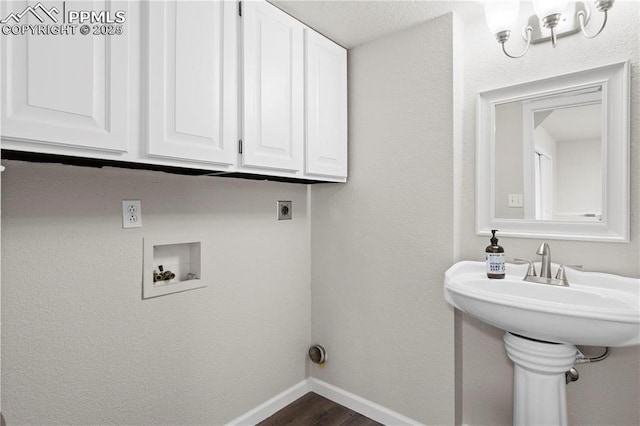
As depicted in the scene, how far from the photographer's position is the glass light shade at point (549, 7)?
1.41m

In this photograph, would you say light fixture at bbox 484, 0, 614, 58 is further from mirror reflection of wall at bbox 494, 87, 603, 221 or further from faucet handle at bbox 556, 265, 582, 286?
faucet handle at bbox 556, 265, 582, 286

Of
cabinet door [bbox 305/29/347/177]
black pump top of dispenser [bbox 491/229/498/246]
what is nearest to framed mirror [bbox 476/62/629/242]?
black pump top of dispenser [bbox 491/229/498/246]

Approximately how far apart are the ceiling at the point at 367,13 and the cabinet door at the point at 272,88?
0.09m

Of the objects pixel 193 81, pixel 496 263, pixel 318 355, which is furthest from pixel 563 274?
pixel 193 81

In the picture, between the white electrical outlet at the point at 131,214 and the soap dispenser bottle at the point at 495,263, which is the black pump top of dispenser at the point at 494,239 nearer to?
the soap dispenser bottle at the point at 495,263

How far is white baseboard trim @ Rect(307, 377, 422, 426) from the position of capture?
1.98 meters

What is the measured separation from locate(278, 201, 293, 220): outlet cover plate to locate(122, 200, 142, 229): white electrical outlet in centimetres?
84

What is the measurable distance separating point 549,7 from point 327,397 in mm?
2404

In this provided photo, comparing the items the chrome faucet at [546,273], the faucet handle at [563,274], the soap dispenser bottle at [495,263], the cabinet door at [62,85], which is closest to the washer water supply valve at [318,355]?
the soap dispenser bottle at [495,263]

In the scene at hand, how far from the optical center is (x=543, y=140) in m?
1.65

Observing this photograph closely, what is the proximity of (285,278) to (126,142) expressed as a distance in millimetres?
1295

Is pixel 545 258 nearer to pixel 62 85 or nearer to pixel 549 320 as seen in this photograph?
pixel 549 320

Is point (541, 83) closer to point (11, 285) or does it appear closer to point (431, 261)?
point (431, 261)

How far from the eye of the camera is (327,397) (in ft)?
7.48
